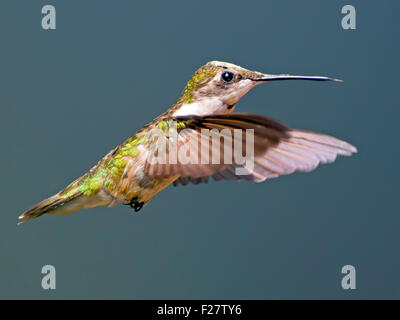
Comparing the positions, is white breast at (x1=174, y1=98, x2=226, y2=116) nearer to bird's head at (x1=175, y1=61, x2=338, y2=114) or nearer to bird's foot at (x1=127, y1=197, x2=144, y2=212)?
bird's head at (x1=175, y1=61, x2=338, y2=114)

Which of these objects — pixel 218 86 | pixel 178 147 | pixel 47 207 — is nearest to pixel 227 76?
pixel 218 86

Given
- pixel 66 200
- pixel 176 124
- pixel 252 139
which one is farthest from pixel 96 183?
pixel 252 139

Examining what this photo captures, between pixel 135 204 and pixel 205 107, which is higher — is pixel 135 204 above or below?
below

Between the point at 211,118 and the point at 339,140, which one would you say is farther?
the point at 339,140

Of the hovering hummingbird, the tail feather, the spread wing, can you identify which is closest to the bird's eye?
the hovering hummingbird

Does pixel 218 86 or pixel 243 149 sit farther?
pixel 218 86

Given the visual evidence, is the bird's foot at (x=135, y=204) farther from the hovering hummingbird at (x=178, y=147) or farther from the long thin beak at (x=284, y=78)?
the long thin beak at (x=284, y=78)

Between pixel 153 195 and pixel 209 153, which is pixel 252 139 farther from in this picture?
pixel 153 195

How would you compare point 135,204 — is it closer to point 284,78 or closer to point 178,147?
point 178,147
